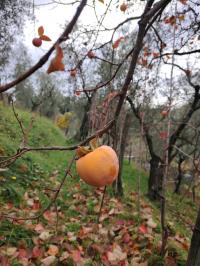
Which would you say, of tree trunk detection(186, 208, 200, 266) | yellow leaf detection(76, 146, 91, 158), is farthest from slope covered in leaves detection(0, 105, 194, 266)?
yellow leaf detection(76, 146, 91, 158)

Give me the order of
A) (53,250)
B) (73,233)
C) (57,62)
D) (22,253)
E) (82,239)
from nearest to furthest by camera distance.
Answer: (57,62), (22,253), (53,250), (82,239), (73,233)

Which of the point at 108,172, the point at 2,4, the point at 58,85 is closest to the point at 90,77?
the point at 2,4

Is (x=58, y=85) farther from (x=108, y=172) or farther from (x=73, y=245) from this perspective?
(x=108, y=172)

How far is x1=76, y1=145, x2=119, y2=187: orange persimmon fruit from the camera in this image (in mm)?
847

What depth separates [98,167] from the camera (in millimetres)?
850

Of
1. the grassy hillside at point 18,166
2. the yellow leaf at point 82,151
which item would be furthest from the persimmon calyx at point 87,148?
the grassy hillside at point 18,166

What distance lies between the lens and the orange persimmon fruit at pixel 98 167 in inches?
33.4

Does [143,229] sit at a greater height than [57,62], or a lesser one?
lesser

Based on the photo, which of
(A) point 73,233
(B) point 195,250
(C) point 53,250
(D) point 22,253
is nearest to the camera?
(B) point 195,250

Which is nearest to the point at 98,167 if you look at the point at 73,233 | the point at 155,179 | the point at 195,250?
the point at 195,250

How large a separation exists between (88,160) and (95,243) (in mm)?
2423

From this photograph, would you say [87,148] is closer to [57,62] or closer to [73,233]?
[57,62]

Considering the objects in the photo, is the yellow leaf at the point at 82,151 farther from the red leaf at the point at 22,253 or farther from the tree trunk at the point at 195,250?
the red leaf at the point at 22,253

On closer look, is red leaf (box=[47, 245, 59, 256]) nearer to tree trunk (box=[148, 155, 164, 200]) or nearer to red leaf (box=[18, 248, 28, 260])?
red leaf (box=[18, 248, 28, 260])
